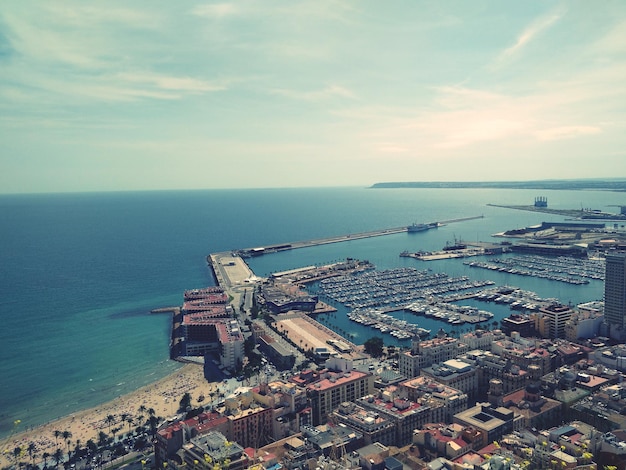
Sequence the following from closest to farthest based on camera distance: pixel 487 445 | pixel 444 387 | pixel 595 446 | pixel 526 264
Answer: pixel 595 446
pixel 487 445
pixel 444 387
pixel 526 264

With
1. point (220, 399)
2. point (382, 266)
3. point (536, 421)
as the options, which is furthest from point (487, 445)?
point (382, 266)

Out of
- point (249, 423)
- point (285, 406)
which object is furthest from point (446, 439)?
point (249, 423)

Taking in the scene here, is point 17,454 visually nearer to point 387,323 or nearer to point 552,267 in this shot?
point 387,323

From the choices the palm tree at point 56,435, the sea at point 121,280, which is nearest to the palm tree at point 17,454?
the palm tree at point 56,435

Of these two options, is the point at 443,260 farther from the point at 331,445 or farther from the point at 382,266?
the point at 331,445

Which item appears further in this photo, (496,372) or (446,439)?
(496,372)

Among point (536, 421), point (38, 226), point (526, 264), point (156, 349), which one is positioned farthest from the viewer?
point (38, 226)

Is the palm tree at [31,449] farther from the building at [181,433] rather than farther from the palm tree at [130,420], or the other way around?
the building at [181,433]

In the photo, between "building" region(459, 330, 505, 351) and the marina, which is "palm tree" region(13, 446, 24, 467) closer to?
"building" region(459, 330, 505, 351)
